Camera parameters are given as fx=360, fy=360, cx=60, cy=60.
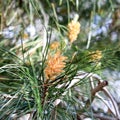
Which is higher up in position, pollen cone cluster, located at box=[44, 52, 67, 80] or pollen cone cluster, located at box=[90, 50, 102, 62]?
pollen cone cluster, located at box=[90, 50, 102, 62]

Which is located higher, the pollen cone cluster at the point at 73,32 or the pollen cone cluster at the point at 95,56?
the pollen cone cluster at the point at 73,32

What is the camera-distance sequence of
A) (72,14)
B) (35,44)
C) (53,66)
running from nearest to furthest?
1. (53,66)
2. (35,44)
3. (72,14)

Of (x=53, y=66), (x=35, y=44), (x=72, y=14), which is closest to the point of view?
(x=53, y=66)

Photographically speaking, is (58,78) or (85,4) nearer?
(58,78)

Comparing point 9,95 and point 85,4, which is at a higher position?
point 85,4

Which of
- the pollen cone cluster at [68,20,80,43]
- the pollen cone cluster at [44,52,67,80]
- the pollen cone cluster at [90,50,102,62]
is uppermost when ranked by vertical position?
the pollen cone cluster at [68,20,80,43]

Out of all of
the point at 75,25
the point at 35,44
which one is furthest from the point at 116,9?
the point at 75,25

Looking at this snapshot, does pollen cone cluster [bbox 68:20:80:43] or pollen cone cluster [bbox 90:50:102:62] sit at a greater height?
pollen cone cluster [bbox 68:20:80:43]

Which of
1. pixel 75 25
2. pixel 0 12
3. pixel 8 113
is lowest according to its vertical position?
pixel 8 113

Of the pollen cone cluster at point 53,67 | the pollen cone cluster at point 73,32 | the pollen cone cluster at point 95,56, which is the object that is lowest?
the pollen cone cluster at point 53,67

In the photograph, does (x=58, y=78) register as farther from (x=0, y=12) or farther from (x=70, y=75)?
(x=0, y=12)

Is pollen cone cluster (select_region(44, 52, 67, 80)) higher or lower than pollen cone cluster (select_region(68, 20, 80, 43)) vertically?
lower
